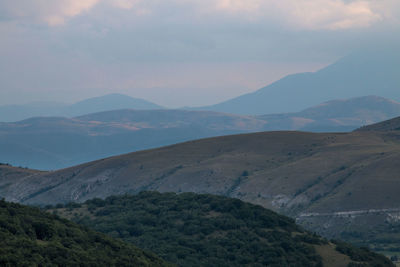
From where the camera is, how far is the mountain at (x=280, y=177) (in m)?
106

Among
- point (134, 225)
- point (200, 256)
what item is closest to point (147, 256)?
point (200, 256)

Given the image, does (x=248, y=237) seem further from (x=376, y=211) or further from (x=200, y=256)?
(x=376, y=211)

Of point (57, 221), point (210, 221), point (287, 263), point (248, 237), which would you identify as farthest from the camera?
point (210, 221)

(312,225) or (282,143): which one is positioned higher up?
(282,143)

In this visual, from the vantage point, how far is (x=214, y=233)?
56312 millimetres

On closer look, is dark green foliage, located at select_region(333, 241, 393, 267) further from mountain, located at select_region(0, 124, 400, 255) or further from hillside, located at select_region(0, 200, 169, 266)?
mountain, located at select_region(0, 124, 400, 255)

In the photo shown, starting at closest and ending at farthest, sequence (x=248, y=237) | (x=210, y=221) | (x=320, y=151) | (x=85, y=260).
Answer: (x=85, y=260) → (x=248, y=237) → (x=210, y=221) → (x=320, y=151)

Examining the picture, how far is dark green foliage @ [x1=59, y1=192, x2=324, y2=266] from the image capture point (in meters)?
51.0

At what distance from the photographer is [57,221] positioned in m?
41.8

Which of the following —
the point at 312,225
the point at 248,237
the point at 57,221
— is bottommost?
the point at 312,225

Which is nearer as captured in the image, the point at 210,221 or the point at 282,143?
the point at 210,221

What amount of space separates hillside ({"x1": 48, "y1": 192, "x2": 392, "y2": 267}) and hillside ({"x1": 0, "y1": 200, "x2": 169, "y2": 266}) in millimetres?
10727

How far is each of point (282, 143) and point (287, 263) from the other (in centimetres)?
11719

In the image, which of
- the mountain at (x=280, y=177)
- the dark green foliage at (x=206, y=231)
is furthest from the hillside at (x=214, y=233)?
the mountain at (x=280, y=177)
